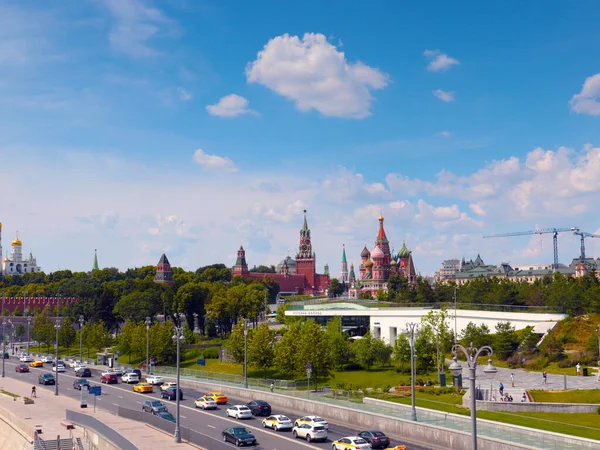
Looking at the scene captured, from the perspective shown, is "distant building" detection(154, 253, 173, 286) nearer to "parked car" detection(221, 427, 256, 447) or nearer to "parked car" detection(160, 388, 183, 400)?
"parked car" detection(160, 388, 183, 400)

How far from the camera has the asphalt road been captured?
38.8 metres

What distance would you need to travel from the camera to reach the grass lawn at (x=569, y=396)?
152 ft

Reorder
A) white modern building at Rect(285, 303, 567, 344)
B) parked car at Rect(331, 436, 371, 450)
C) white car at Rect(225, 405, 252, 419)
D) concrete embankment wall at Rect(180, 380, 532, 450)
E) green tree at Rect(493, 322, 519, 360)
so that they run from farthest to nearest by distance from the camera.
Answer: white modern building at Rect(285, 303, 567, 344)
green tree at Rect(493, 322, 519, 360)
white car at Rect(225, 405, 252, 419)
concrete embankment wall at Rect(180, 380, 532, 450)
parked car at Rect(331, 436, 371, 450)

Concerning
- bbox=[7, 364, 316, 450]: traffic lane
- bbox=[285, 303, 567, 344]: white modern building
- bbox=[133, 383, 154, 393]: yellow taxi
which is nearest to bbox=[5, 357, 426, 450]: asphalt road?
bbox=[7, 364, 316, 450]: traffic lane

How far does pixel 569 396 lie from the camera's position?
156 feet

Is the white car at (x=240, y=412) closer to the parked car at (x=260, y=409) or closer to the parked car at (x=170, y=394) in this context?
the parked car at (x=260, y=409)

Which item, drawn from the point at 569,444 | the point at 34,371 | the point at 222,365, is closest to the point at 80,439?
the point at 569,444

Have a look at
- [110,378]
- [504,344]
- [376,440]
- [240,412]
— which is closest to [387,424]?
[376,440]

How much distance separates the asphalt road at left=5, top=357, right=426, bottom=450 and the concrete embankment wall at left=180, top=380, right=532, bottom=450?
0.75m

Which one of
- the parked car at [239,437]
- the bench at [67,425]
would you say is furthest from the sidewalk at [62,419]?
the parked car at [239,437]

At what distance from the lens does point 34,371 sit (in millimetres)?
86875

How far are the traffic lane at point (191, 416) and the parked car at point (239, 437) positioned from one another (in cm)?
59

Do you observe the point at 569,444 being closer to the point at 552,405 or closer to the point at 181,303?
the point at 552,405

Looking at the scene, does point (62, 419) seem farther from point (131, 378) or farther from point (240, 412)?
point (131, 378)
